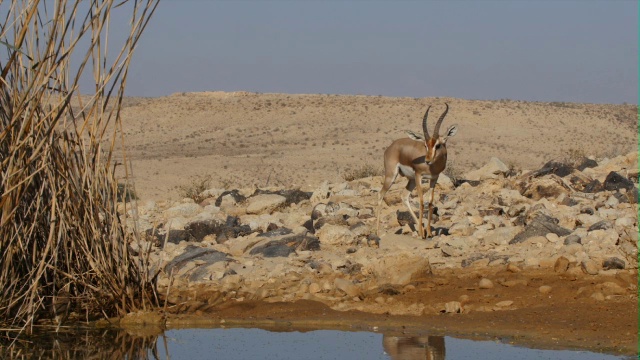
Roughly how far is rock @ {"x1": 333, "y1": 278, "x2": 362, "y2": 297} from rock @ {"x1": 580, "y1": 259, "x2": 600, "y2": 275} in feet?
6.32

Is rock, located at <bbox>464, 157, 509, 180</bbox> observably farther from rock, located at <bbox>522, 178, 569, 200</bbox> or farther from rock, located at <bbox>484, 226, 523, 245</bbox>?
rock, located at <bbox>484, 226, 523, 245</bbox>

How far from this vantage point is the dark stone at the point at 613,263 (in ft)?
27.4

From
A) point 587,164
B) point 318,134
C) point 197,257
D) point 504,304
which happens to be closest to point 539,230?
point 504,304

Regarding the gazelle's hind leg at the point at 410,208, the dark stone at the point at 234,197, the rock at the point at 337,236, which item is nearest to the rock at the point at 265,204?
the dark stone at the point at 234,197

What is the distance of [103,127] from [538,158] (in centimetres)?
2704

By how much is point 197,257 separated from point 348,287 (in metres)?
2.30

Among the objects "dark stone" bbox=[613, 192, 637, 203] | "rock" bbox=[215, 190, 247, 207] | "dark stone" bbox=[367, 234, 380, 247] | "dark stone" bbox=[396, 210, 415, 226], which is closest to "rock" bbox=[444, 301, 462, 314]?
"dark stone" bbox=[367, 234, 380, 247]

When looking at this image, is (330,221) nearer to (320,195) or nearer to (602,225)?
(320,195)

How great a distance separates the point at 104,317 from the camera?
7.50 m

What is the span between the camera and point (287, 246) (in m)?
10.3

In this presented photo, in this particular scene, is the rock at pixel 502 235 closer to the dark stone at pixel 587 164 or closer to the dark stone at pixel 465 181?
the dark stone at pixel 465 181

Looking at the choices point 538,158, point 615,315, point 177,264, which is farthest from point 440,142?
point 538,158

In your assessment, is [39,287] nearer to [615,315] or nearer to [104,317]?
[104,317]

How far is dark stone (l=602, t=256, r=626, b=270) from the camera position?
27.4 ft
